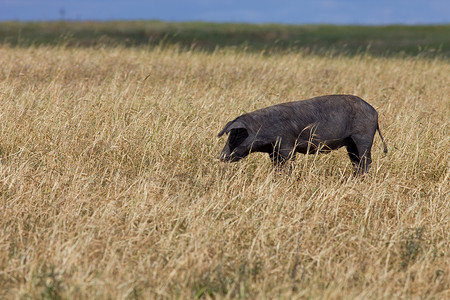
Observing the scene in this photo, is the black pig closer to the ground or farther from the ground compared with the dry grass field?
farther from the ground

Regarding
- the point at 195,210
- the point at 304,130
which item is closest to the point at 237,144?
the point at 304,130

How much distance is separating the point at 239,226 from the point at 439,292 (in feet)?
5.65

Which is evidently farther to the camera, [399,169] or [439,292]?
[399,169]

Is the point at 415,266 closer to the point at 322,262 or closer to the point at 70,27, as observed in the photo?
the point at 322,262

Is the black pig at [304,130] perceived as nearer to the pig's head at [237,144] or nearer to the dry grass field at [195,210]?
the pig's head at [237,144]

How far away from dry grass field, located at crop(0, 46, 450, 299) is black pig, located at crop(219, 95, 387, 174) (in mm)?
303

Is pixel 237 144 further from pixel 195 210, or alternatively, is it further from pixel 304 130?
pixel 195 210

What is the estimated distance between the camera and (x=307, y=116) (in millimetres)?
5926

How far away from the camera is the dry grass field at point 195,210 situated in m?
3.72

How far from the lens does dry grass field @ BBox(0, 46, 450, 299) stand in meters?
3.72

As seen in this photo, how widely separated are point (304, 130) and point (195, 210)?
1788 mm

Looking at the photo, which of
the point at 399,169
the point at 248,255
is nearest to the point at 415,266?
the point at 248,255

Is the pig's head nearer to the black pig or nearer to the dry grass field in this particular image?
the black pig

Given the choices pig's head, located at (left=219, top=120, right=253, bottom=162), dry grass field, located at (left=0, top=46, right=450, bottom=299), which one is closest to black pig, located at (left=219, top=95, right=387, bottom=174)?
pig's head, located at (left=219, top=120, right=253, bottom=162)
